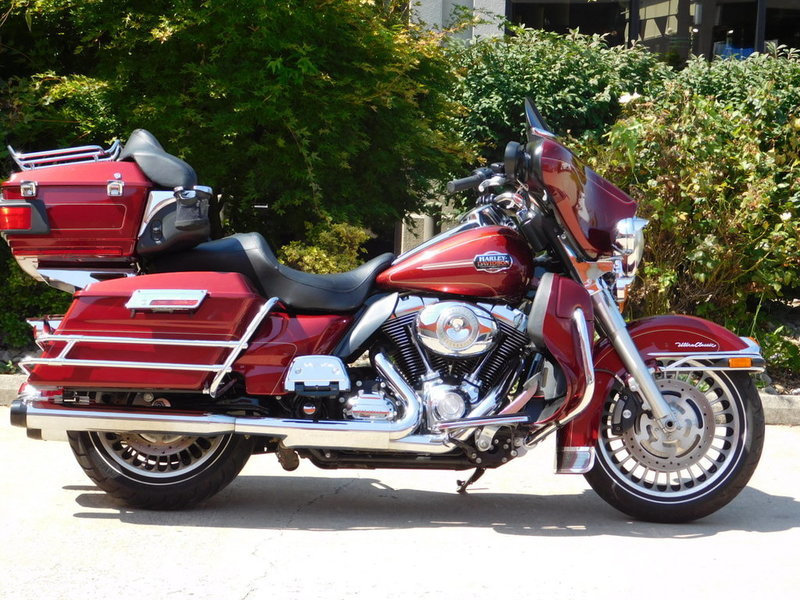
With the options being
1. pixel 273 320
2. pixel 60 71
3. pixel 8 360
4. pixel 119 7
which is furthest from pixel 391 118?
pixel 273 320

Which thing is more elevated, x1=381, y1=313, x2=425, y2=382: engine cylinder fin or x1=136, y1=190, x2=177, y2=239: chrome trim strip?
x1=136, y1=190, x2=177, y2=239: chrome trim strip

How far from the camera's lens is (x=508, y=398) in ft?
15.3

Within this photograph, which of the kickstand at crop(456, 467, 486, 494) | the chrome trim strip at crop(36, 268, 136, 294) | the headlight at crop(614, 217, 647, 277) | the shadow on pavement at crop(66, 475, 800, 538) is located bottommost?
the shadow on pavement at crop(66, 475, 800, 538)

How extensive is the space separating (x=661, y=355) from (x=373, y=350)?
1266 mm

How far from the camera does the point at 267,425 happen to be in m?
4.55

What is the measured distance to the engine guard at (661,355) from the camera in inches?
183

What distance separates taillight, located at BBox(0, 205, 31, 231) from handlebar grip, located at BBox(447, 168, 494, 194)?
1807 mm

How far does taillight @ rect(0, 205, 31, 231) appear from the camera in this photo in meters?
4.60

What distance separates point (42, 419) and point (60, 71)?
16.0 ft

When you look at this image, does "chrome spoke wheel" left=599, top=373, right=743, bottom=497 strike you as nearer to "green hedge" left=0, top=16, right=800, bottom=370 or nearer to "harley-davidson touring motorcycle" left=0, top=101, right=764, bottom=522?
"harley-davidson touring motorcycle" left=0, top=101, right=764, bottom=522

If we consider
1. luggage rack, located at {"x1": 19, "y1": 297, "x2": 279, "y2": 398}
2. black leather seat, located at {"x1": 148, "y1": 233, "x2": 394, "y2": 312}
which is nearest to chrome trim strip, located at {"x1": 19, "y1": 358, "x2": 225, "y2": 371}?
luggage rack, located at {"x1": 19, "y1": 297, "x2": 279, "y2": 398}

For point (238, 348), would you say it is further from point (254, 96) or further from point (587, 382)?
point (254, 96)

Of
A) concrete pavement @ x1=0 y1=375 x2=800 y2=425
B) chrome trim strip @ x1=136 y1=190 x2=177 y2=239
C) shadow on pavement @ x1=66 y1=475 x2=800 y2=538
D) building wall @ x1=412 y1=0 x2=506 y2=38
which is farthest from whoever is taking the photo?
building wall @ x1=412 y1=0 x2=506 y2=38

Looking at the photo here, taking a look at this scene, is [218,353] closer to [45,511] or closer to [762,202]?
[45,511]
